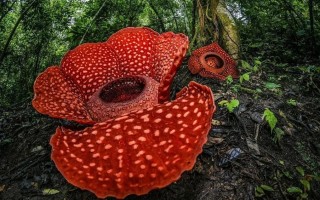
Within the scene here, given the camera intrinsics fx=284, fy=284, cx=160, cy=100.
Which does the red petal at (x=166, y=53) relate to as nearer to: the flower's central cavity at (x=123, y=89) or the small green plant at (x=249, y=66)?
the flower's central cavity at (x=123, y=89)

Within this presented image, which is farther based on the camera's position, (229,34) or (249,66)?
(229,34)

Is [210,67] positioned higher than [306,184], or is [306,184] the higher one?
[210,67]

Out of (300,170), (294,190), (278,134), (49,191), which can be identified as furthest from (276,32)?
(49,191)

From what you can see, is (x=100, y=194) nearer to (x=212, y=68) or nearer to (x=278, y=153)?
(x=278, y=153)

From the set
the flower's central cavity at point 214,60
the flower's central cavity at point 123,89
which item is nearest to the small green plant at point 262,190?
the flower's central cavity at point 123,89

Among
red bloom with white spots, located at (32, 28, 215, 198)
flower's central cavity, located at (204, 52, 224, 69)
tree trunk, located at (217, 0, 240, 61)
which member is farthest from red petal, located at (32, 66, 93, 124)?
tree trunk, located at (217, 0, 240, 61)

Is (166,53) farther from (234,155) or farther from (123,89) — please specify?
(234,155)
